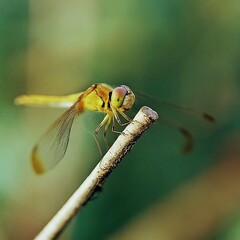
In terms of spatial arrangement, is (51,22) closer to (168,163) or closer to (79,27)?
(79,27)

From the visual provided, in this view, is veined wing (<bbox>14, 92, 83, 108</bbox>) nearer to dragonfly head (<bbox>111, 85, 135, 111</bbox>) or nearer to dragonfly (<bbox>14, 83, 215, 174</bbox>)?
dragonfly (<bbox>14, 83, 215, 174</bbox>)

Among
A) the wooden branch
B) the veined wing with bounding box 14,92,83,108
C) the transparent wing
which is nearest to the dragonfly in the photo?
the transparent wing

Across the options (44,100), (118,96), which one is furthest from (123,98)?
(44,100)

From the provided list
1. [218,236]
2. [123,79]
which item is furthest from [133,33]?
[218,236]

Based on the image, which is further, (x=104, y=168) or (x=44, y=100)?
(x=44, y=100)

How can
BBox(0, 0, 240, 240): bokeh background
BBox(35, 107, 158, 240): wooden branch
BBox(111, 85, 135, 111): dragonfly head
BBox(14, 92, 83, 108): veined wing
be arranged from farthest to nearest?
BBox(0, 0, 240, 240): bokeh background → BBox(14, 92, 83, 108): veined wing → BBox(111, 85, 135, 111): dragonfly head → BBox(35, 107, 158, 240): wooden branch

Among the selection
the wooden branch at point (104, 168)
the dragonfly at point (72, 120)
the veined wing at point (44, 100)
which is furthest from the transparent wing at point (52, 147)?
→ the wooden branch at point (104, 168)

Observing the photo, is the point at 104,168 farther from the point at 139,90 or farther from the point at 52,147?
the point at 139,90
